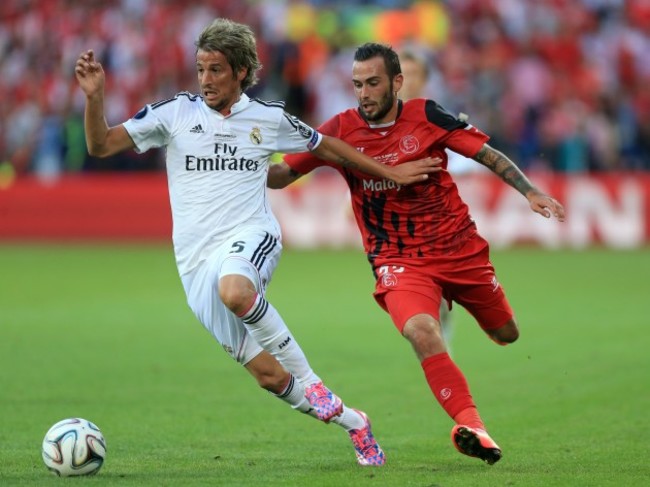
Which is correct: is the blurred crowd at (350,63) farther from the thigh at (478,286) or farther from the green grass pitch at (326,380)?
the thigh at (478,286)

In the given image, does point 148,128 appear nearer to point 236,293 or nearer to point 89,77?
point 89,77

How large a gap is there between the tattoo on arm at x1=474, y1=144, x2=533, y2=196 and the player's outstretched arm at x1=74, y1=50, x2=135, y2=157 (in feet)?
7.20

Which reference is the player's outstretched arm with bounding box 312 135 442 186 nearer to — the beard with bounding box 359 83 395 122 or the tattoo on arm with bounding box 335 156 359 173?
the tattoo on arm with bounding box 335 156 359 173

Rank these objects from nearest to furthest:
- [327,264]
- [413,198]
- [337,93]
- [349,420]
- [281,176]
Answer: [349,420] < [413,198] < [281,176] < [327,264] < [337,93]

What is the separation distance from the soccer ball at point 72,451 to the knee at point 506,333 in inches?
107

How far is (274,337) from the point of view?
6918 mm

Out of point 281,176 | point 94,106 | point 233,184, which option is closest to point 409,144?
point 281,176

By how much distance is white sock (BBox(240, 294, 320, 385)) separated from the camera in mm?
6796

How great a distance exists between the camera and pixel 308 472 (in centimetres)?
671

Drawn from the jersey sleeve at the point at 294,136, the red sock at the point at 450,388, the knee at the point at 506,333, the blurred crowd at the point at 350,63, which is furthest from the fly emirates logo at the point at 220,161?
the blurred crowd at the point at 350,63

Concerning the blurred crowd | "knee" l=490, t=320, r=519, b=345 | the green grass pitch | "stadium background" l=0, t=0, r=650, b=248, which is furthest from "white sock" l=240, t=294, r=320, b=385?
the blurred crowd

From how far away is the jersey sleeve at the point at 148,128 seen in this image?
705cm

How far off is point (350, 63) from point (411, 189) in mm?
16704

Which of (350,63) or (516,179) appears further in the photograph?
(350,63)
